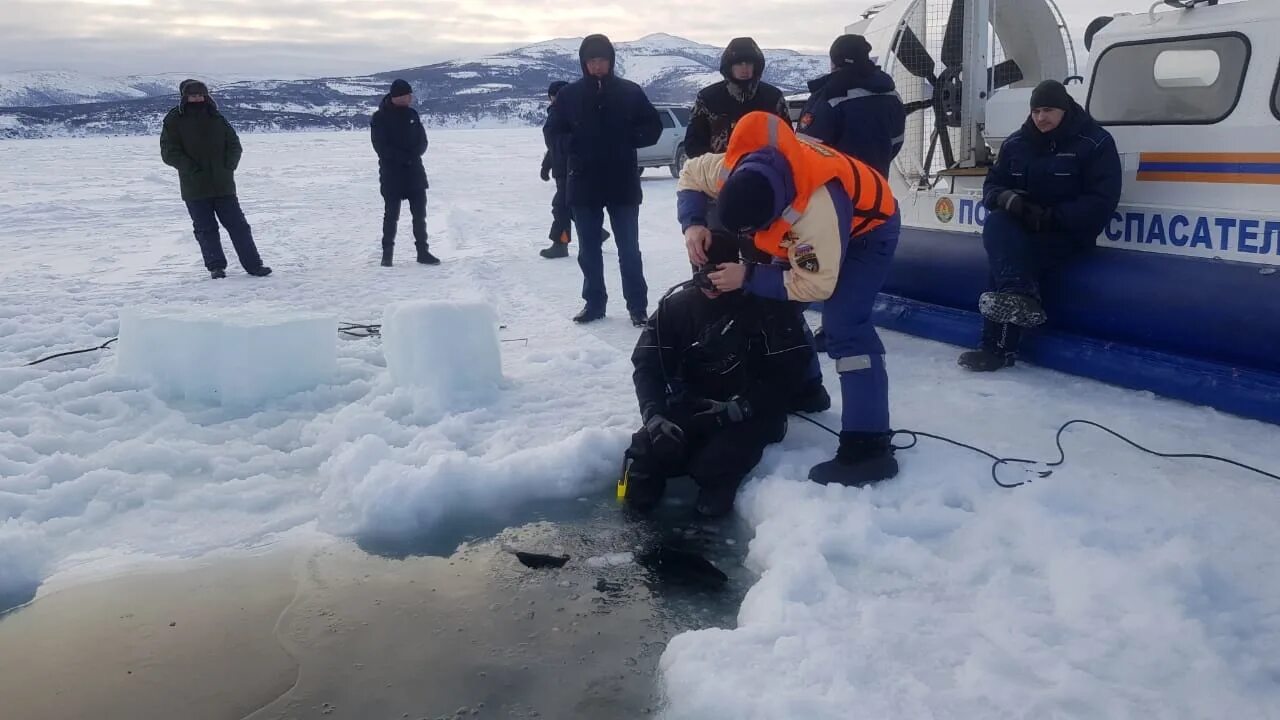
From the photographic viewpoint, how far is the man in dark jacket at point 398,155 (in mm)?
7828

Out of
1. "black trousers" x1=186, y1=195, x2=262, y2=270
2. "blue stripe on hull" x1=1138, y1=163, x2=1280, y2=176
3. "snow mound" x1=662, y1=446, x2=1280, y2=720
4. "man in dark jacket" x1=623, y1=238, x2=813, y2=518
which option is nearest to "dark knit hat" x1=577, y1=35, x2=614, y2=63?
"man in dark jacket" x1=623, y1=238, x2=813, y2=518

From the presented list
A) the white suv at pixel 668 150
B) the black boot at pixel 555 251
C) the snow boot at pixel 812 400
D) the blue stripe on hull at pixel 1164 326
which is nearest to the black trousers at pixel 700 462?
the snow boot at pixel 812 400

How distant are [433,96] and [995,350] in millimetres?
119857

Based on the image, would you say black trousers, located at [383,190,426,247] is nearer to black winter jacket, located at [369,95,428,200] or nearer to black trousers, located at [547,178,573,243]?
black winter jacket, located at [369,95,428,200]

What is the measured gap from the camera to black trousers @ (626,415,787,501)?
131 inches

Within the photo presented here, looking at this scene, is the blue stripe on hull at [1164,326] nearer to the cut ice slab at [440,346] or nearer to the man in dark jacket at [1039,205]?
the man in dark jacket at [1039,205]

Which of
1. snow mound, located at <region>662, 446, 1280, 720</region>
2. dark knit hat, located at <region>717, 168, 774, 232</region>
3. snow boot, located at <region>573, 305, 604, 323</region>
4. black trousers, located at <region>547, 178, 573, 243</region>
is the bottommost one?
snow mound, located at <region>662, 446, 1280, 720</region>

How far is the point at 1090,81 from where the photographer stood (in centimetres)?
465

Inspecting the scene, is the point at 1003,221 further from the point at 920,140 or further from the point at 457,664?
the point at 457,664

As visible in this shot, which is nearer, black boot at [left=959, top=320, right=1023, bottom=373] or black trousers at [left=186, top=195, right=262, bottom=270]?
black boot at [left=959, top=320, right=1023, bottom=373]

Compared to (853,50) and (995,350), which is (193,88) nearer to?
(853,50)

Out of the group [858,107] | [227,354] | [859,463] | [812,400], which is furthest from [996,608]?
[227,354]

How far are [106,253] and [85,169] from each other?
16.7m

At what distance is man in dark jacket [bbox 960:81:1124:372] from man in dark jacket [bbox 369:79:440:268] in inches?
193
